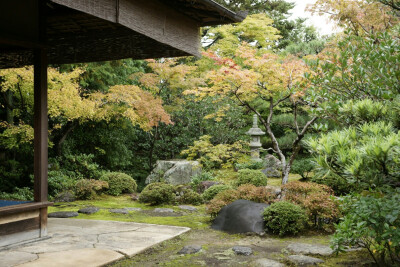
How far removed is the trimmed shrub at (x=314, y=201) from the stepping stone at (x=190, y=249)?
6.41ft

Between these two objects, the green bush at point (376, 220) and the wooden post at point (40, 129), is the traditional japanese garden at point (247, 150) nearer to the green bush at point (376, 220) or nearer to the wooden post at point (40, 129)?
the green bush at point (376, 220)

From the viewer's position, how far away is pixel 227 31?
15992mm

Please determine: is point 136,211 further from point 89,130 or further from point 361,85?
point 89,130

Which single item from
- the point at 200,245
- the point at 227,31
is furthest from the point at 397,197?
the point at 227,31

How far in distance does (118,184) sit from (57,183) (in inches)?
64.2

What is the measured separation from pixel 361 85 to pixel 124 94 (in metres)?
7.94

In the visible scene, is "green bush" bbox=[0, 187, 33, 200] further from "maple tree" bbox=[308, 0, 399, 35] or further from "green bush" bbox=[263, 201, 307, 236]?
"maple tree" bbox=[308, 0, 399, 35]

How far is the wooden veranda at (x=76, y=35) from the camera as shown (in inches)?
149

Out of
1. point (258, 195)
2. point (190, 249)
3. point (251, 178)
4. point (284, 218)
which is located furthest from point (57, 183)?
point (284, 218)

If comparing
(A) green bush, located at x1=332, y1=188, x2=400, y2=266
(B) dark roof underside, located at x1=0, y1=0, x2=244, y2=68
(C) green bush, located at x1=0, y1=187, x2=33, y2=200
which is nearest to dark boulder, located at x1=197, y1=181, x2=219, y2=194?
(C) green bush, located at x1=0, y1=187, x2=33, y2=200

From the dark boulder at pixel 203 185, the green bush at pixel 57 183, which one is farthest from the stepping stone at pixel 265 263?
the green bush at pixel 57 183

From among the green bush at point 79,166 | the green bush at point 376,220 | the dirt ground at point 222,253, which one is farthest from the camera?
the green bush at point 79,166

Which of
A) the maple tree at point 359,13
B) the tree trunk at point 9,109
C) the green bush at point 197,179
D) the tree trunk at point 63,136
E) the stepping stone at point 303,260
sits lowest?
the stepping stone at point 303,260

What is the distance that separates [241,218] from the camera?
19.7 feet
